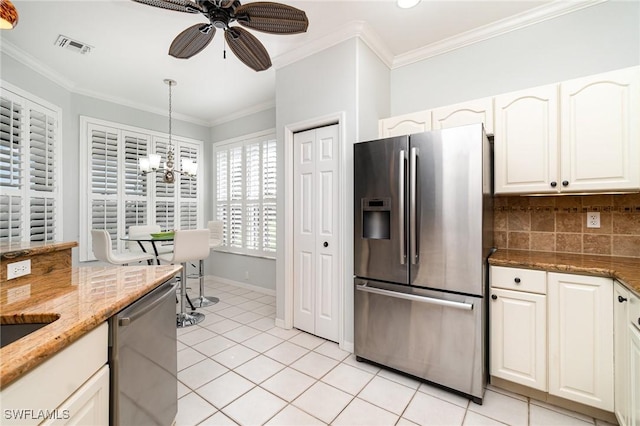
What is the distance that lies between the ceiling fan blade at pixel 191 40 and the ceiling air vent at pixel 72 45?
1.40 m

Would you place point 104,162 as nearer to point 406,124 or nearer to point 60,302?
point 60,302

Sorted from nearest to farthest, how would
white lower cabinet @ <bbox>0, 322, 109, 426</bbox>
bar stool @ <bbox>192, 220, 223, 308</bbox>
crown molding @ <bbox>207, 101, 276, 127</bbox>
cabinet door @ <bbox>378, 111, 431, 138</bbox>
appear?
1. white lower cabinet @ <bbox>0, 322, 109, 426</bbox>
2. cabinet door @ <bbox>378, 111, 431, 138</bbox>
3. bar stool @ <bbox>192, 220, 223, 308</bbox>
4. crown molding @ <bbox>207, 101, 276, 127</bbox>

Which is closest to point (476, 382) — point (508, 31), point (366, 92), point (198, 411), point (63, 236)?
point (198, 411)

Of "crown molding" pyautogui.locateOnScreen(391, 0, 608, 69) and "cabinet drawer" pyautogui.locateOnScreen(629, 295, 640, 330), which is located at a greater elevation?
"crown molding" pyautogui.locateOnScreen(391, 0, 608, 69)

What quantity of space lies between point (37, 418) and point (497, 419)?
2.20 m

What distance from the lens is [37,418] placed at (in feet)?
2.45

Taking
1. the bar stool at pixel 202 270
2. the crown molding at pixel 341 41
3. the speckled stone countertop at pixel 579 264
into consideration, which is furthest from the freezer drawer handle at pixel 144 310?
the crown molding at pixel 341 41

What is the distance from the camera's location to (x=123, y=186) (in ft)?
13.7

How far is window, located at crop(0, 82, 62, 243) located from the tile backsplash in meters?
4.76

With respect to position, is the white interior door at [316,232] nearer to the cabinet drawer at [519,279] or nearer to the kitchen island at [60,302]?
the cabinet drawer at [519,279]

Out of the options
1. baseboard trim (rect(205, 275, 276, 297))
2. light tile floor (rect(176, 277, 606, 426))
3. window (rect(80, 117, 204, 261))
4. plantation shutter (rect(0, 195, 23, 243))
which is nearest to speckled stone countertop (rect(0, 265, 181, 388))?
light tile floor (rect(176, 277, 606, 426))

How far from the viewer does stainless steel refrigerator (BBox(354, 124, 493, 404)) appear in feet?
6.15

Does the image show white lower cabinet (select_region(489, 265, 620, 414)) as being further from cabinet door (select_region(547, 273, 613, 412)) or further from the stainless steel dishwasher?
the stainless steel dishwasher

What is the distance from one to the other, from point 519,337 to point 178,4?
313 centimetres
